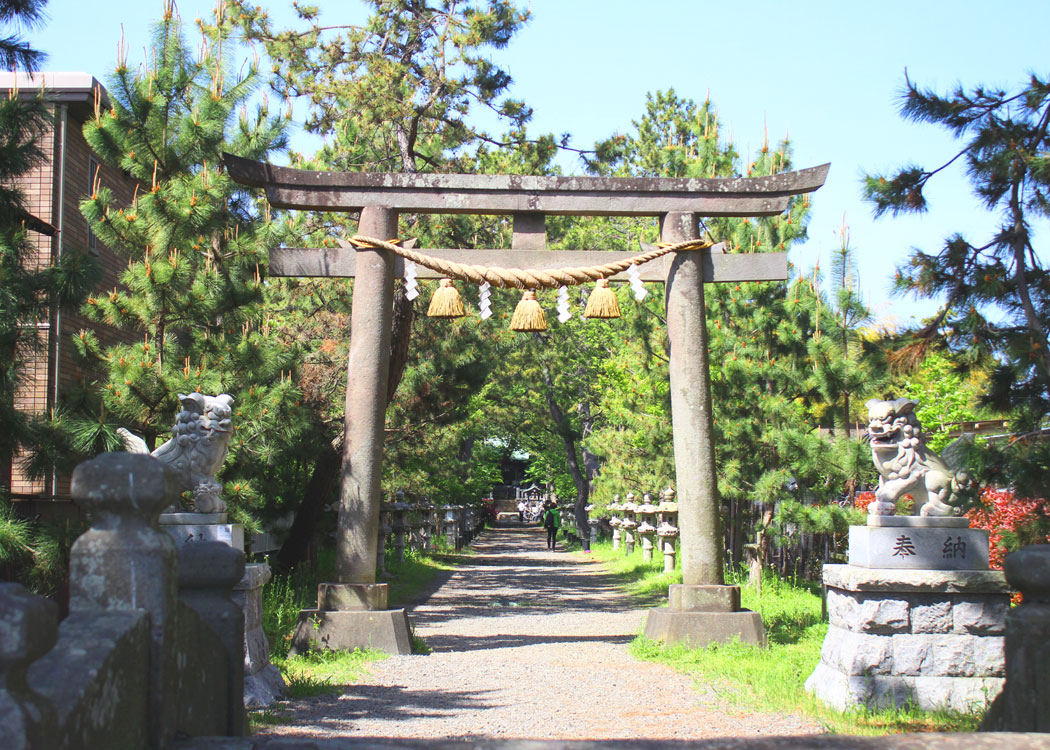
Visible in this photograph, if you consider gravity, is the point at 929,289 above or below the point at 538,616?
above

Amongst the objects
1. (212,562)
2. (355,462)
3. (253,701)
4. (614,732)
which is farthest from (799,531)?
(212,562)

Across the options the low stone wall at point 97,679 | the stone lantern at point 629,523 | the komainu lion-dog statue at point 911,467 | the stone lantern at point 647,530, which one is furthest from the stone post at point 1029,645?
the stone lantern at point 629,523

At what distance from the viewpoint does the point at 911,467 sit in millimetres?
7012

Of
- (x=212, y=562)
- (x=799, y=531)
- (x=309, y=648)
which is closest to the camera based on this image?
(x=212, y=562)

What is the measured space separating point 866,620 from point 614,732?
72.5 inches

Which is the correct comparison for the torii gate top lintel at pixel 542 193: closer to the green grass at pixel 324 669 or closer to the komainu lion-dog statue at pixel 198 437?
the komainu lion-dog statue at pixel 198 437

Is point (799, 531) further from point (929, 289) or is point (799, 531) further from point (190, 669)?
point (190, 669)

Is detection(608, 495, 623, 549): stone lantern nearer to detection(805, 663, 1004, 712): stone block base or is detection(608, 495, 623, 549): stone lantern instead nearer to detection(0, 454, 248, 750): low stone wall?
detection(805, 663, 1004, 712): stone block base

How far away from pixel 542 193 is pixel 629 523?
17005 millimetres

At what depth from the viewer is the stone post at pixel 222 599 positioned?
365cm

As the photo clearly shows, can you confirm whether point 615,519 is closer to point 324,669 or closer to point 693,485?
point 693,485

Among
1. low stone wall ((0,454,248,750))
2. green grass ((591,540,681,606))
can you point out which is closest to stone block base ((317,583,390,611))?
green grass ((591,540,681,606))

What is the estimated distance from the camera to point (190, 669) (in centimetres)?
315

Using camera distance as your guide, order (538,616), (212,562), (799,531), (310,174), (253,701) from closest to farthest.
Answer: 1. (212,562)
2. (253,701)
3. (310,174)
4. (799,531)
5. (538,616)
